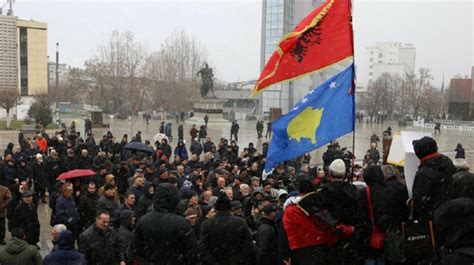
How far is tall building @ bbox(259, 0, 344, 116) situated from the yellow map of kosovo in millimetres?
61830

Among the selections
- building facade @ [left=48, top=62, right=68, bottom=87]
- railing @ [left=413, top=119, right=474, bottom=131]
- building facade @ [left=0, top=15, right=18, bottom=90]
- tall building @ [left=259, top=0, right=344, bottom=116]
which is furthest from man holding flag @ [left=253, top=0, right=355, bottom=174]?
building facade @ [left=48, top=62, right=68, bottom=87]

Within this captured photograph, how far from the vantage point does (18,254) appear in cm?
520

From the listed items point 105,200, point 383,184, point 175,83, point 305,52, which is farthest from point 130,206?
point 175,83

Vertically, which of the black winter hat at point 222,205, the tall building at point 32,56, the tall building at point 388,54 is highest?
the tall building at point 388,54

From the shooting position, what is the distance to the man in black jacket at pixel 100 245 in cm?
556

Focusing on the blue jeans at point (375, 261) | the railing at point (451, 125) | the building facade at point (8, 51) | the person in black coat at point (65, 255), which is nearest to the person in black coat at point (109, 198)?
the person in black coat at point (65, 255)

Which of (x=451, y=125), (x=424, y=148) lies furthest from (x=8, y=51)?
(x=424, y=148)

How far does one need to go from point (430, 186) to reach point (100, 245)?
3704 mm

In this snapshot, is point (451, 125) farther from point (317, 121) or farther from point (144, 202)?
point (144, 202)

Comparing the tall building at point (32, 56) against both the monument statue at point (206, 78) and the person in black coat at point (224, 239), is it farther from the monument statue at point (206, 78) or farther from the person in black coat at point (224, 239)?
the person in black coat at point (224, 239)

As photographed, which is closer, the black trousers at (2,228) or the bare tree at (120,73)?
the black trousers at (2,228)

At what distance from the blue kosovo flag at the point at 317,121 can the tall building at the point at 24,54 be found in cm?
6354

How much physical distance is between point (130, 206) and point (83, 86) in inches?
2462

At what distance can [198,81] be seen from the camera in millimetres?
Answer: 56906
